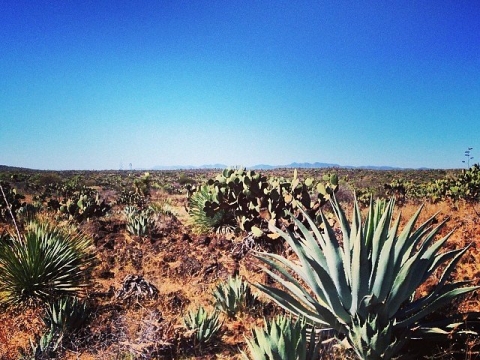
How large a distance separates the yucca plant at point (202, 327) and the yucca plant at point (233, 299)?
42 centimetres

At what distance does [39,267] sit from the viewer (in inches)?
159

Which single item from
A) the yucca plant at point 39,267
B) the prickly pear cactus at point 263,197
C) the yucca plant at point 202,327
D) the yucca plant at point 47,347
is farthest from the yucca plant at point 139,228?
the yucca plant at point 202,327

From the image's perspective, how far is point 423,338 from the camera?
91.0 inches

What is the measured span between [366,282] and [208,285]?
3080mm

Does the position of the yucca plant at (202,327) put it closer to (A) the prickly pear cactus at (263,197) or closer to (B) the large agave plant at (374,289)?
(B) the large agave plant at (374,289)

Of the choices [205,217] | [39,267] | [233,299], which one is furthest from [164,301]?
[205,217]

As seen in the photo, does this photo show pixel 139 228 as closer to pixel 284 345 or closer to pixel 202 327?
pixel 202 327

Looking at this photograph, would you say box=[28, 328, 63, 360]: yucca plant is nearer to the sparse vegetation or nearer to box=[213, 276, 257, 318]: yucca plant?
the sparse vegetation

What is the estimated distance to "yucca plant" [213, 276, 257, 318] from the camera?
369 cm

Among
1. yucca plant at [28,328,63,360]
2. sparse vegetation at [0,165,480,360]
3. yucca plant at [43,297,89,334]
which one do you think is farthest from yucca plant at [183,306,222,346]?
yucca plant at [43,297,89,334]

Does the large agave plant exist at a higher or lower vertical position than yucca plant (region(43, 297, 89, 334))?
higher

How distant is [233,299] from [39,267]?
8.24ft

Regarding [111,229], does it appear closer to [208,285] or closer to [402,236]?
[208,285]

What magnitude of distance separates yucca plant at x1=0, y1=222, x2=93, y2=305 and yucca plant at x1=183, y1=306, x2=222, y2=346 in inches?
75.2
